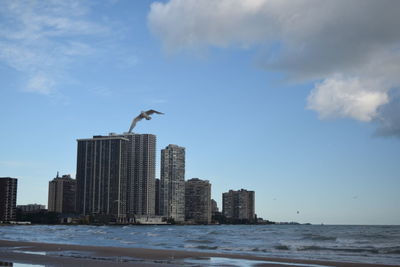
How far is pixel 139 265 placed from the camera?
24422 mm

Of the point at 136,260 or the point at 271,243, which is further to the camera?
the point at 271,243

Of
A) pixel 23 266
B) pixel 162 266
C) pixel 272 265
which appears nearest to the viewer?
pixel 23 266

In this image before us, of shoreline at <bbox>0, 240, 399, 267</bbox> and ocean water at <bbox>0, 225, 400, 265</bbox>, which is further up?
shoreline at <bbox>0, 240, 399, 267</bbox>

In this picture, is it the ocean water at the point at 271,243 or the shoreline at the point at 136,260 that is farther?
the ocean water at the point at 271,243

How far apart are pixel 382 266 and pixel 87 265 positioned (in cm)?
1662

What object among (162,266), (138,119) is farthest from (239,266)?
(138,119)

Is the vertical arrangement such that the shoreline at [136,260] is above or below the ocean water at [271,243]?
above

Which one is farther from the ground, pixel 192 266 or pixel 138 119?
pixel 138 119

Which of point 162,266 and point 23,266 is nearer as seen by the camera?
point 23,266

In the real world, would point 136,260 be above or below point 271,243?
above

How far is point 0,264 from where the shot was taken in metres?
23.0

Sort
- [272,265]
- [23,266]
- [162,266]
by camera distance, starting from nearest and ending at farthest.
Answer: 1. [23,266]
2. [162,266]
3. [272,265]

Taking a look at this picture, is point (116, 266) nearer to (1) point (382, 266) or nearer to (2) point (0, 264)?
(2) point (0, 264)

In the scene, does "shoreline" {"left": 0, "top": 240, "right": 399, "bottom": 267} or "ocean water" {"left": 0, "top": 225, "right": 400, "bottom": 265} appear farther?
"ocean water" {"left": 0, "top": 225, "right": 400, "bottom": 265}
